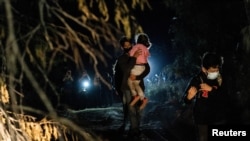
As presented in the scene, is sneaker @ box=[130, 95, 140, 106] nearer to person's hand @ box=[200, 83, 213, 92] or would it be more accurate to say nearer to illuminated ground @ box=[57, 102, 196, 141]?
illuminated ground @ box=[57, 102, 196, 141]

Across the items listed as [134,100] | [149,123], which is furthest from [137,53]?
[149,123]

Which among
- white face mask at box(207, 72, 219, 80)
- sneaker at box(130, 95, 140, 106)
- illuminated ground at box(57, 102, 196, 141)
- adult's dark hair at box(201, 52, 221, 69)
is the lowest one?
illuminated ground at box(57, 102, 196, 141)

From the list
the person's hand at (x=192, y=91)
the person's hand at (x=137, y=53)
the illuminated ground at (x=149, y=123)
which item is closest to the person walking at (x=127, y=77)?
the person's hand at (x=137, y=53)

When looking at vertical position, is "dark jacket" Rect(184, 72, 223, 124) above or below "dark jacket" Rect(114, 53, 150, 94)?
below

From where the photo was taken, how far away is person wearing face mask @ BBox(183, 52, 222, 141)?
20.1 ft

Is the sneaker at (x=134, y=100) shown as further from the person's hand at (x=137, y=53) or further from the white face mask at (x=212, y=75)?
the white face mask at (x=212, y=75)

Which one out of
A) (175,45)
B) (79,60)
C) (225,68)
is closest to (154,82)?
(175,45)

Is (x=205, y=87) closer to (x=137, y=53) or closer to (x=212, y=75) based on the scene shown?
(x=212, y=75)

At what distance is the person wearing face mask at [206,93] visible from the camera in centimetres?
613

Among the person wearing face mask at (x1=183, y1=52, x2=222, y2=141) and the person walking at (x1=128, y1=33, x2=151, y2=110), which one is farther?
the person walking at (x1=128, y1=33, x2=151, y2=110)

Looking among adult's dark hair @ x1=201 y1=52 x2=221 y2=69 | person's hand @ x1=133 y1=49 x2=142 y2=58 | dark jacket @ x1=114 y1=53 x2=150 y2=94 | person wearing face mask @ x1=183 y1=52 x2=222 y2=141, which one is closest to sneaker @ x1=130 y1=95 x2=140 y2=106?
dark jacket @ x1=114 y1=53 x2=150 y2=94

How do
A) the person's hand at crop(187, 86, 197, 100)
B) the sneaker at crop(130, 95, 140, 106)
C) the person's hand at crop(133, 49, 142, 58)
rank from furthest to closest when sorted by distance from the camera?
the sneaker at crop(130, 95, 140, 106) → the person's hand at crop(133, 49, 142, 58) → the person's hand at crop(187, 86, 197, 100)

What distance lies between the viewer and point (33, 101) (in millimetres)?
13727

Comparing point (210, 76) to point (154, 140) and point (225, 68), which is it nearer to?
point (154, 140)
